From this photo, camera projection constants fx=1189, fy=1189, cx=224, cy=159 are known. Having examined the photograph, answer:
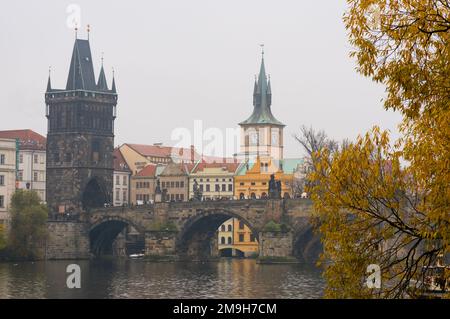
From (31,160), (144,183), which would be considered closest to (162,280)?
(31,160)

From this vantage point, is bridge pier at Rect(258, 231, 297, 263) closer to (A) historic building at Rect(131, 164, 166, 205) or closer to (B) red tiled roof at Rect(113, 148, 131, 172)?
(A) historic building at Rect(131, 164, 166, 205)

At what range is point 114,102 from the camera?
413ft

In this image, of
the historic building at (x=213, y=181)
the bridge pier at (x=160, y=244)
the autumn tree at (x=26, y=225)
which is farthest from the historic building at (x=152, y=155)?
the autumn tree at (x=26, y=225)

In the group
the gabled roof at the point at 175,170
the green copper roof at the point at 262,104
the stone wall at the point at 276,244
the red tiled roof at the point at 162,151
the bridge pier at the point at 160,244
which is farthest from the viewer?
the green copper roof at the point at 262,104

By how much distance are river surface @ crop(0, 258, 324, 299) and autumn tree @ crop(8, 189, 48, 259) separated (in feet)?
7.17

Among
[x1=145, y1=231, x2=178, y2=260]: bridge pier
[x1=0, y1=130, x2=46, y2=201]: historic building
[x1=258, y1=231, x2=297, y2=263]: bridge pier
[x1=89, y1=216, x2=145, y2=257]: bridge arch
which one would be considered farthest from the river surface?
[x1=0, y1=130, x2=46, y2=201]: historic building

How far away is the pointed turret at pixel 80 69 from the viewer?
123m

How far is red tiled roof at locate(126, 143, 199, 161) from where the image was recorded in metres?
158

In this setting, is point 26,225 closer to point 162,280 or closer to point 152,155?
point 162,280

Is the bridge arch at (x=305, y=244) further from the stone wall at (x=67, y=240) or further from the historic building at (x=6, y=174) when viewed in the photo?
the historic building at (x=6, y=174)

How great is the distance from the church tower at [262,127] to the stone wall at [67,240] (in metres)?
56.3

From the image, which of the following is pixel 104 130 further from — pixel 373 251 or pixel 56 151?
pixel 373 251

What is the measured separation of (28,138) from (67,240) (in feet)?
78.7

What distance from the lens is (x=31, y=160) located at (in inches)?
5271
